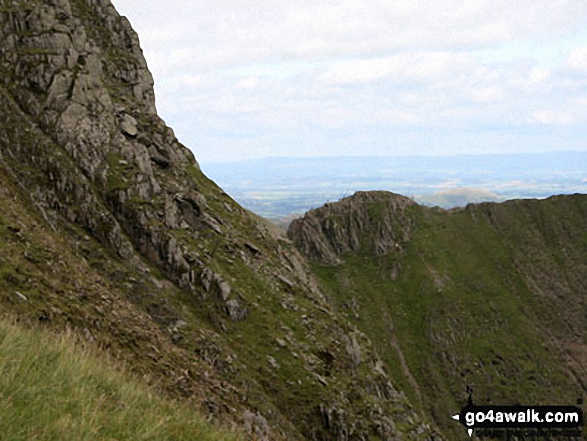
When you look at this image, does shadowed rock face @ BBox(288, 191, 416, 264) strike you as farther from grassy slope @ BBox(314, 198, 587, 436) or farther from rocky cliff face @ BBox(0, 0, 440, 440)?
rocky cliff face @ BBox(0, 0, 440, 440)

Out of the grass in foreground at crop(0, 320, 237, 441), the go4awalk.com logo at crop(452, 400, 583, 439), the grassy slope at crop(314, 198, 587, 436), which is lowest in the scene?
the go4awalk.com logo at crop(452, 400, 583, 439)

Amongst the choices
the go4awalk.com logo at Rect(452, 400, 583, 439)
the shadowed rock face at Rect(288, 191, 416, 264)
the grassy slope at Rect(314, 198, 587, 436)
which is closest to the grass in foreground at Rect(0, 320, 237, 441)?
the go4awalk.com logo at Rect(452, 400, 583, 439)

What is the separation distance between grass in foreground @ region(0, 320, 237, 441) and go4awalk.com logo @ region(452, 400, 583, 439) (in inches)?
3550

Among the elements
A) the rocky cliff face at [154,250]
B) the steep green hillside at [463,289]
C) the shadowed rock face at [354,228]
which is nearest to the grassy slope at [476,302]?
the steep green hillside at [463,289]

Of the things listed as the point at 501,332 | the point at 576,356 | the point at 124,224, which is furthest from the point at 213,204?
the point at 576,356

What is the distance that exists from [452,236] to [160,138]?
343ft

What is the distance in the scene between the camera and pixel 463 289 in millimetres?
126250

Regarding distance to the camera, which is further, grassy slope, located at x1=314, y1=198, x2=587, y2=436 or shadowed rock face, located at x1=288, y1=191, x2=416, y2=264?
shadowed rock face, located at x1=288, y1=191, x2=416, y2=264

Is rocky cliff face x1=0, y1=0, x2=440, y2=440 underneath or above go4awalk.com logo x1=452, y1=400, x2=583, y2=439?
above

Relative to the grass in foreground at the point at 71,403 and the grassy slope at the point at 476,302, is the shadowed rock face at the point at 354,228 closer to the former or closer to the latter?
the grassy slope at the point at 476,302

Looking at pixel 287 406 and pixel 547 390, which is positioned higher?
pixel 287 406

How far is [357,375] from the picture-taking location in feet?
169

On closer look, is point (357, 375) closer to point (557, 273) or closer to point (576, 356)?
point (576, 356)

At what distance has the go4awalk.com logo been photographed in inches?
Answer: 3656
